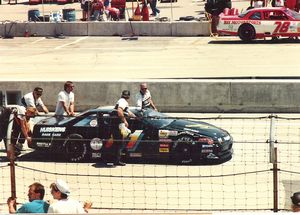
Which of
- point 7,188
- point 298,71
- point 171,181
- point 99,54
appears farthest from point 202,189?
point 99,54

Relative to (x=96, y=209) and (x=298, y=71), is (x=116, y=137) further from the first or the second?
(x=298, y=71)

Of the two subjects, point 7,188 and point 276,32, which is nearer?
point 7,188

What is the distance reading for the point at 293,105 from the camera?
838 inches

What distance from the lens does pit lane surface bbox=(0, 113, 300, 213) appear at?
13820mm

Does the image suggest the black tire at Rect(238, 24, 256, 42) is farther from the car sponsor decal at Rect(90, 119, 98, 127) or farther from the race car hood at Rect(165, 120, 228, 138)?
the car sponsor decal at Rect(90, 119, 98, 127)

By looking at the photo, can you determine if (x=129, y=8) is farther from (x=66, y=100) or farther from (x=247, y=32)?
(x=66, y=100)

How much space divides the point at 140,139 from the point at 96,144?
86cm

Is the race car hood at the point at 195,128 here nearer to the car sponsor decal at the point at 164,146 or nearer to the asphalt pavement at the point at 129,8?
the car sponsor decal at the point at 164,146

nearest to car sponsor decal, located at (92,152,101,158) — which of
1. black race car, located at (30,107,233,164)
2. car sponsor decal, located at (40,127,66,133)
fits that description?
black race car, located at (30,107,233,164)

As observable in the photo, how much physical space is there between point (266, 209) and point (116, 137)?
419 centimetres

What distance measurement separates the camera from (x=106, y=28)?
124 feet

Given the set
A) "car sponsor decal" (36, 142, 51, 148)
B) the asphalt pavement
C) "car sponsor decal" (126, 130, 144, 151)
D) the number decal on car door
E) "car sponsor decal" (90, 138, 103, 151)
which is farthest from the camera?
the asphalt pavement

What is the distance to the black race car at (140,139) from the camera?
16.3 metres

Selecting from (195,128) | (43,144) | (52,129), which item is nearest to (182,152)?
(195,128)
